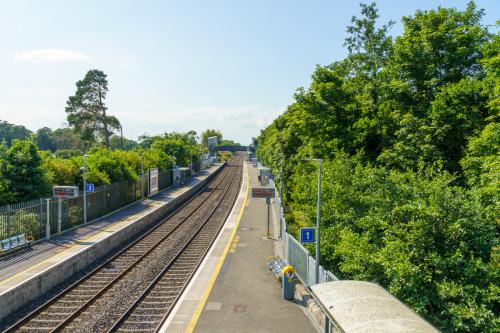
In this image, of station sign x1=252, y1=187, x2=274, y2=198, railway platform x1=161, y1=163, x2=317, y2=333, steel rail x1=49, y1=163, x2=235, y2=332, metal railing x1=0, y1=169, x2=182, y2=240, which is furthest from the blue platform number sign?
metal railing x1=0, y1=169, x2=182, y2=240

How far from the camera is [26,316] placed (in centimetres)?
1594

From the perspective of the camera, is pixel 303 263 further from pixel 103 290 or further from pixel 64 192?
pixel 64 192

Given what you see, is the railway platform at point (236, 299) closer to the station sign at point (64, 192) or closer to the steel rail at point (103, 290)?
the steel rail at point (103, 290)

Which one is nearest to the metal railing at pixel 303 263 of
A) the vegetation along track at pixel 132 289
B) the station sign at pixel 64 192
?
the vegetation along track at pixel 132 289

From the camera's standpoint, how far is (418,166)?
22250mm

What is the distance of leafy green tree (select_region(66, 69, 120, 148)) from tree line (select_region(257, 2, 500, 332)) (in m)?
48.8

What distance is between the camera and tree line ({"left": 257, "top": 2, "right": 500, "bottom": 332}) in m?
12.6

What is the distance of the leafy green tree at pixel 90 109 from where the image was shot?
244 feet

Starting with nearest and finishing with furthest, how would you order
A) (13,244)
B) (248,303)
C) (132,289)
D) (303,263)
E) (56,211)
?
(248,303), (303,263), (132,289), (13,244), (56,211)

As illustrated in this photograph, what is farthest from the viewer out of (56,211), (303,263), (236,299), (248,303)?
(56,211)

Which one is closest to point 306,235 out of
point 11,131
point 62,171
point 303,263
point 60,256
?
point 303,263

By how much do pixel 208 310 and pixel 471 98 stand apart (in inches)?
743

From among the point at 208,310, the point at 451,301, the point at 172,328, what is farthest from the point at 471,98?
the point at 172,328

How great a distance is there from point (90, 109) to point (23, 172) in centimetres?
5148
